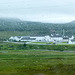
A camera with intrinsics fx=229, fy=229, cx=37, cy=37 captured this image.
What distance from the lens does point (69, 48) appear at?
57.4 metres

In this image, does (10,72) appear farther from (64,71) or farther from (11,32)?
(11,32)

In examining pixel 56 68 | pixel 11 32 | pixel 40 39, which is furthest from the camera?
pixel 11 32

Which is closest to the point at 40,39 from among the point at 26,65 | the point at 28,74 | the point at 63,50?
the point at 63,50

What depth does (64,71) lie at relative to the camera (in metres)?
31.5

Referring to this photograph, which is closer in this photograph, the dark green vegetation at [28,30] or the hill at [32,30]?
the dark green vegetation at [28,30]

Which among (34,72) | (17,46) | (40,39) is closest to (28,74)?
(34,72)

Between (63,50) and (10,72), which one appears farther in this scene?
(63,50)

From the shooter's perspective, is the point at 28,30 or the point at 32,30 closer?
the point at 28,30

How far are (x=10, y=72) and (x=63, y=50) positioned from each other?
26.6 metres

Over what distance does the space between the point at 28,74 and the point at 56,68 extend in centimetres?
501

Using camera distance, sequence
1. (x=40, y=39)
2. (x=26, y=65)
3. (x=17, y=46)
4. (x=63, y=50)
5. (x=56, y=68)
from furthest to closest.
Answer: (x=40, y=39) → (x=17, y=46) → (x=63, y=50) → (x=26, y=65) → (x=56, y=68)

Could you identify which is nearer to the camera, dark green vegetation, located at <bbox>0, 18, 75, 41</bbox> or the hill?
dark green vegetation, located at <bbox>0, 18, 75, 41</bbox>

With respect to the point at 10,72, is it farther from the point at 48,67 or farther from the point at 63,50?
the point at 63,50

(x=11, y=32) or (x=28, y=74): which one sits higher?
(x=11, y=32)
